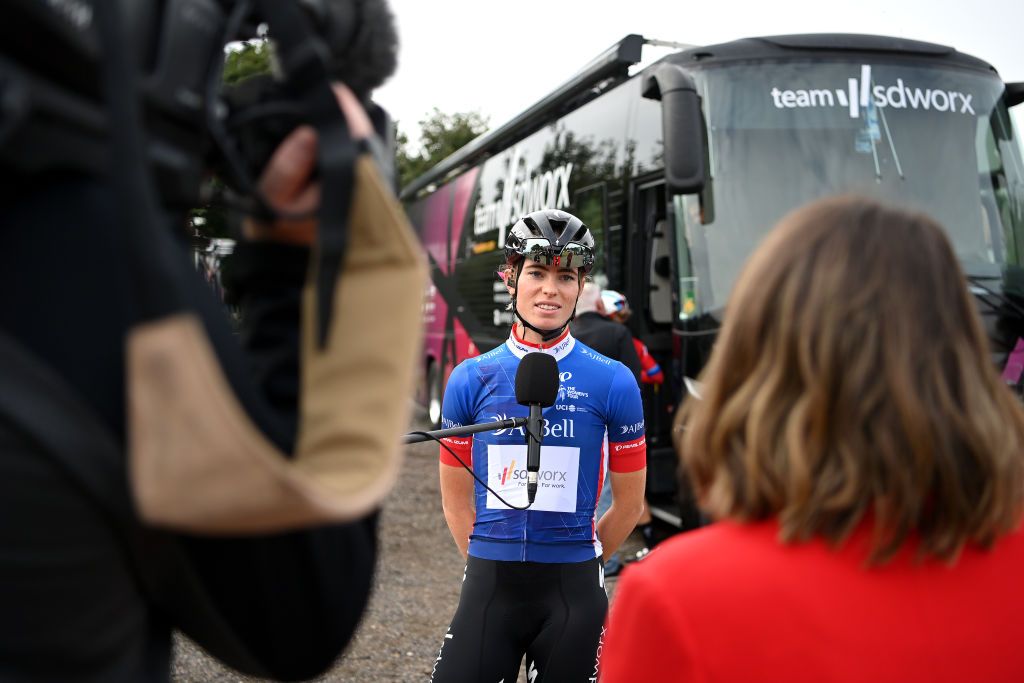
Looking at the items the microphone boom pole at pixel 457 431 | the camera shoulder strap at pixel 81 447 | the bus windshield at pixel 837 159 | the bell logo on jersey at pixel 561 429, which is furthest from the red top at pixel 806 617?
the bus windshield at pixel 837 159

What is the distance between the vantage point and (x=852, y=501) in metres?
1.28

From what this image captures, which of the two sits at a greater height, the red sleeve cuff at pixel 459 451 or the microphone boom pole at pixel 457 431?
the microphone boom pole at pixel 457 431

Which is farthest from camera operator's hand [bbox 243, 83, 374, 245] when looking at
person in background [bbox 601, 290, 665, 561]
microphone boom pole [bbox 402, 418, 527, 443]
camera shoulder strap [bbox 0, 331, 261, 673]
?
person in background [bbox 601, 290, 665, 561]

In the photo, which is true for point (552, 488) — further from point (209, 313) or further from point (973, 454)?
point (209, 313)

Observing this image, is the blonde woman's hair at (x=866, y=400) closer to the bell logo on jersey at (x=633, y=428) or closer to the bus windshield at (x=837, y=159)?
the bell logo on jersey at (x=633, y=428)

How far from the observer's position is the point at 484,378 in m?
3.58

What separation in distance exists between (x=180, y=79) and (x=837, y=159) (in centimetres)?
644

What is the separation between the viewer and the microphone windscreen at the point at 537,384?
292 cm

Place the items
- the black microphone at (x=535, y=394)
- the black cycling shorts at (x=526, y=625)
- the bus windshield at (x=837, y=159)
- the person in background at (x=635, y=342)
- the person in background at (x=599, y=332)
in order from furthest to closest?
the person in background at (x=635, y=342)
the bus windshield at (x=837, y=159)
the person in background at (x=599, y=332)
the black cycling shorts at (x=526, y=625)
the black microphone at (x=535, y=394)

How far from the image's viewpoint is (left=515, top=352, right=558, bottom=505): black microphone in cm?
289

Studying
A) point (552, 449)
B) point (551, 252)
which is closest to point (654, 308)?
point (551, 252)

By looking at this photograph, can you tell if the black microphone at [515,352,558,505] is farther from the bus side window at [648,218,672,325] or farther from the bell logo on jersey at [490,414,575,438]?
the bus side window at [648,218,672,325]

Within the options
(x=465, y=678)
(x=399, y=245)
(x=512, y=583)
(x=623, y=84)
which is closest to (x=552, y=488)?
(x=512, y=583)

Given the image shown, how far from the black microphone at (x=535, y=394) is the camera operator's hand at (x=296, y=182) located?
5.83 ft
